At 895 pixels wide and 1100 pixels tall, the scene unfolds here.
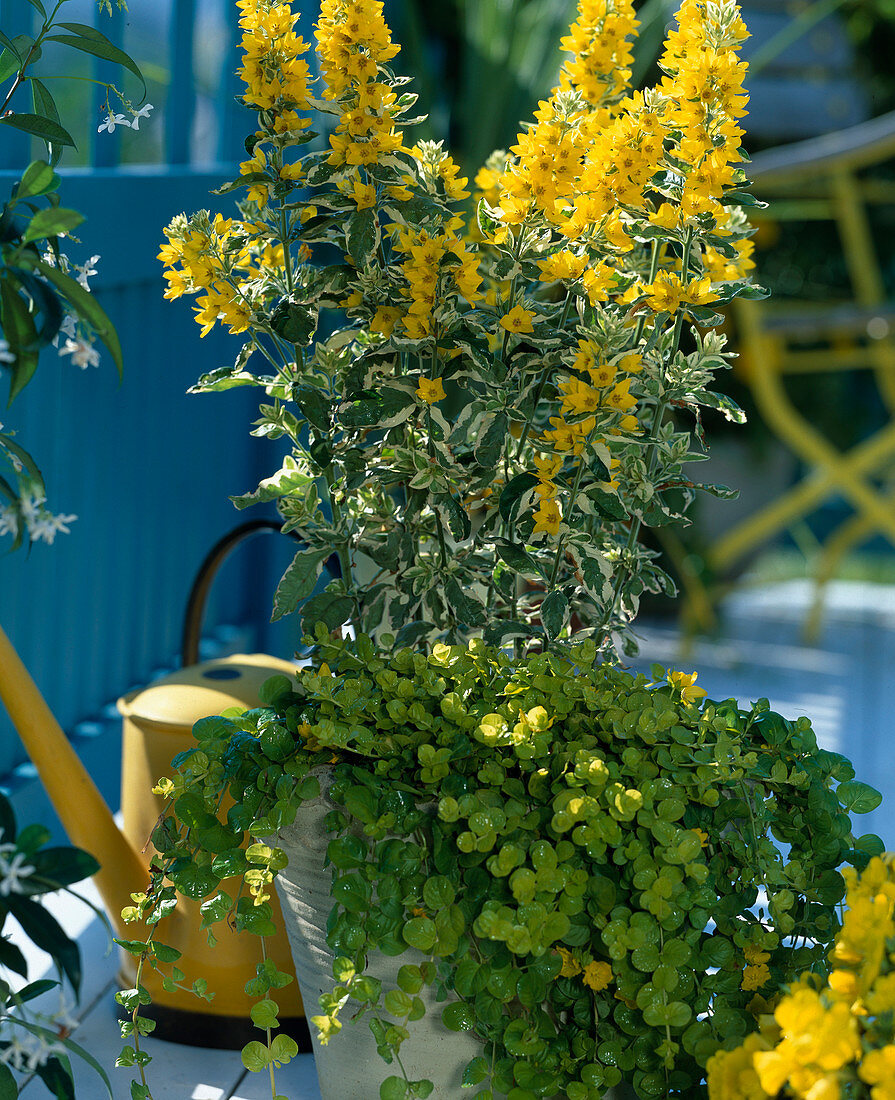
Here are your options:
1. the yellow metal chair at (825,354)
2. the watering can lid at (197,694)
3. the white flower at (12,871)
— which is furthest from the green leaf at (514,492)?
the yellow metal chair at (825,354)

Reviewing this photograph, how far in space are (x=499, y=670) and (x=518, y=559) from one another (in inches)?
4.6

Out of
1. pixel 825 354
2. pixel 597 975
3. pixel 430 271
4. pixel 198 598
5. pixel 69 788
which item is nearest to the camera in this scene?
pixel 597 975

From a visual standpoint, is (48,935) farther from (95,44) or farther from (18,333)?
(95,44)

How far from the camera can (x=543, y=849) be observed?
3.04 feet

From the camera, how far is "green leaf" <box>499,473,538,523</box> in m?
1.10

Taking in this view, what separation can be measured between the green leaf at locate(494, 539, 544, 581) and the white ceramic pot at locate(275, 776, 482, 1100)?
0.28 meters

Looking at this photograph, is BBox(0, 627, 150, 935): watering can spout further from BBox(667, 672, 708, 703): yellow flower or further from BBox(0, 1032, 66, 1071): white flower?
BBox(667, 672, 708, 703): yellow flower

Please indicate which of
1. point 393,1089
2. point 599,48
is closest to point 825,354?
point 599,48

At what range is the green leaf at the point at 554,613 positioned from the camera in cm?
112

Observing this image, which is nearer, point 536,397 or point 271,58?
point 271,58

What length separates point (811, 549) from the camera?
3.90m

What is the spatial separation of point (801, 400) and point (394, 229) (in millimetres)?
3335

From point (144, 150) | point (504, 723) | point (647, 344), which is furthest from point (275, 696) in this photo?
point (144, 150)

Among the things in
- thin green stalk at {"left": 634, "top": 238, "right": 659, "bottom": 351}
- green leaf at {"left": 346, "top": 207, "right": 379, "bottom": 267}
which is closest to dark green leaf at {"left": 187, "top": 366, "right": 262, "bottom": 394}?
green leaf at {"left": 346, "top": 207, "right": 379, "bottom": 267}
